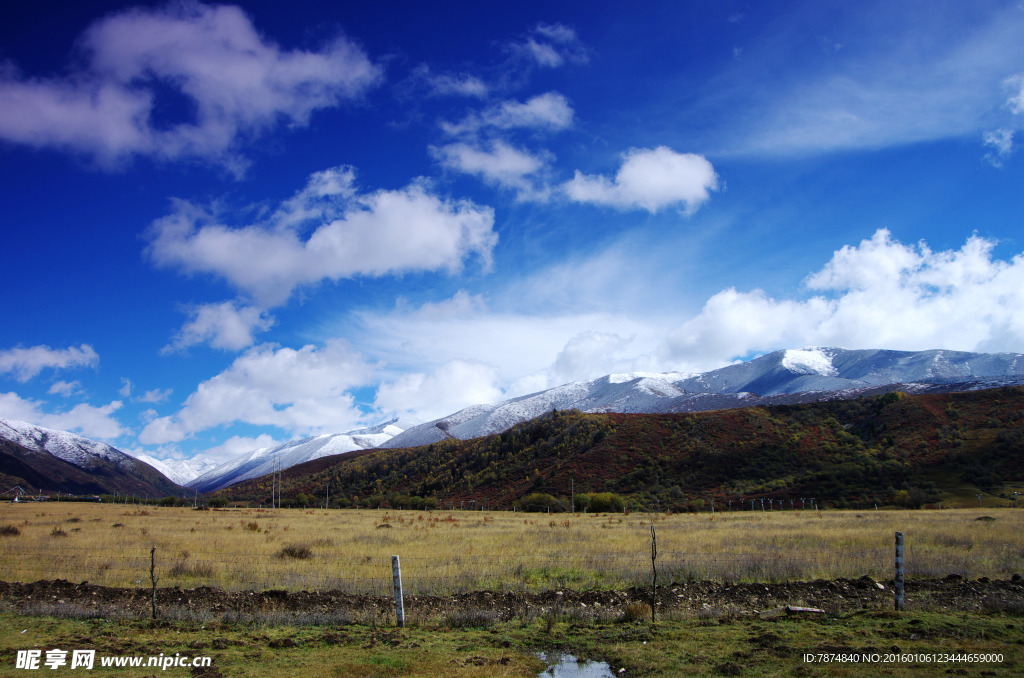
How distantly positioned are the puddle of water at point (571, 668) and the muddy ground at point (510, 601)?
93.6 inches

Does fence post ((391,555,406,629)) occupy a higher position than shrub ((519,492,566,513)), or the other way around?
fence post ((391,555,406,629))

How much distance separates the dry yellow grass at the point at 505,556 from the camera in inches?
587

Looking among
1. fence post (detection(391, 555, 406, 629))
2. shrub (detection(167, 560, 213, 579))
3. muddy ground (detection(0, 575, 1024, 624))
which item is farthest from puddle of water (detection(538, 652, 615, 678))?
shrub (detection(167, 560, 213, 579))

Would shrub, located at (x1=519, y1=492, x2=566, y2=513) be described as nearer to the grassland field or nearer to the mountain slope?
the mountain slope

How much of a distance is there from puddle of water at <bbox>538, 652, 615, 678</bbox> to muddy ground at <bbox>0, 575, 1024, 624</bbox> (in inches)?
93.6

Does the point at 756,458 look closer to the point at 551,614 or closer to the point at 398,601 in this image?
the point at 551,614

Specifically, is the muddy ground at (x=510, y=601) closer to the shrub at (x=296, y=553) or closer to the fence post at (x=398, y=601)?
the fence post at (x=398, y=601)

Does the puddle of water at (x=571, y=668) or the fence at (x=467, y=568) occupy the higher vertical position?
the puddle of water at (x=571, y=668)

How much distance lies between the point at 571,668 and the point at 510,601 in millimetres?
4061

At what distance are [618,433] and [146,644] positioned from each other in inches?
3612

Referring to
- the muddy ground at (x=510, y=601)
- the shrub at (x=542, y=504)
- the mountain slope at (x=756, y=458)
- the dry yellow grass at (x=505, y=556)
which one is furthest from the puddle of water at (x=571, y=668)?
the shrub at (x=542, y=504)

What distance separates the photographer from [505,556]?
1959 cm

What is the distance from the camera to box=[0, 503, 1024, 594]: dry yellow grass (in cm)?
1491

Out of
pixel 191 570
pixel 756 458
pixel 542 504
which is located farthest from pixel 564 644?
pixel 756 458
